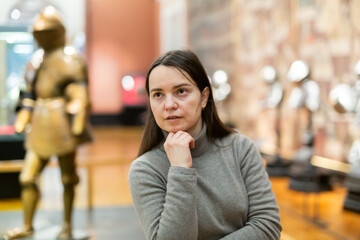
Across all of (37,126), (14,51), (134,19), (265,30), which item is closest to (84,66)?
(37,126)

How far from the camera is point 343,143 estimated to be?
7051 millimetres

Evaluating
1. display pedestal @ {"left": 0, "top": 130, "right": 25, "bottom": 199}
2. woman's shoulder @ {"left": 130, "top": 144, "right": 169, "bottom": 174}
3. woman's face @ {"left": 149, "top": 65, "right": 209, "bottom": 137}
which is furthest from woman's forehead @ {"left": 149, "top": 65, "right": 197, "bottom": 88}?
display pedestal @ {"left": 0, "top": 130, "right": 25, "bottom": 199}

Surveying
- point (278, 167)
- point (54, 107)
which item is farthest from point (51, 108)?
point (278, 167)

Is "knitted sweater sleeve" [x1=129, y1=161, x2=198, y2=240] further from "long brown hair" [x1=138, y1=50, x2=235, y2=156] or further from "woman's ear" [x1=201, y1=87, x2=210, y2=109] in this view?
"woman's ear" [x1=201, y1=87, x2=210, y2=109]

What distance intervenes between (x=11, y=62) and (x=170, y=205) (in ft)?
19.4

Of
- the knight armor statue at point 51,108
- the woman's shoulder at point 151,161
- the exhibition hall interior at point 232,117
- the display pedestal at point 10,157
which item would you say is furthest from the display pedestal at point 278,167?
the woman's shoulder at point 151,161

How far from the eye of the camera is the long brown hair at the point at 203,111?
6.20ft

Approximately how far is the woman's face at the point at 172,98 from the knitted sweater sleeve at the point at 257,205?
0.26 m

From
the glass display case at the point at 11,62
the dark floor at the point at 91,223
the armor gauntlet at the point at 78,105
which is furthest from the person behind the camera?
the glass display case at the point at 11,62

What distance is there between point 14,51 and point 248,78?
5398mm

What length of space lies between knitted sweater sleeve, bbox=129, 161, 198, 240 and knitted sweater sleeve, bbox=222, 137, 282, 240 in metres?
0.19

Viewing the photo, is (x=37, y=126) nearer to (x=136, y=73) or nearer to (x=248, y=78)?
(x=248, y=78)

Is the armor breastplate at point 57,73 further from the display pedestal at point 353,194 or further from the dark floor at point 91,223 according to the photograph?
the display pedestal at point 353,194

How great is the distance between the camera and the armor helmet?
15.1 ft
